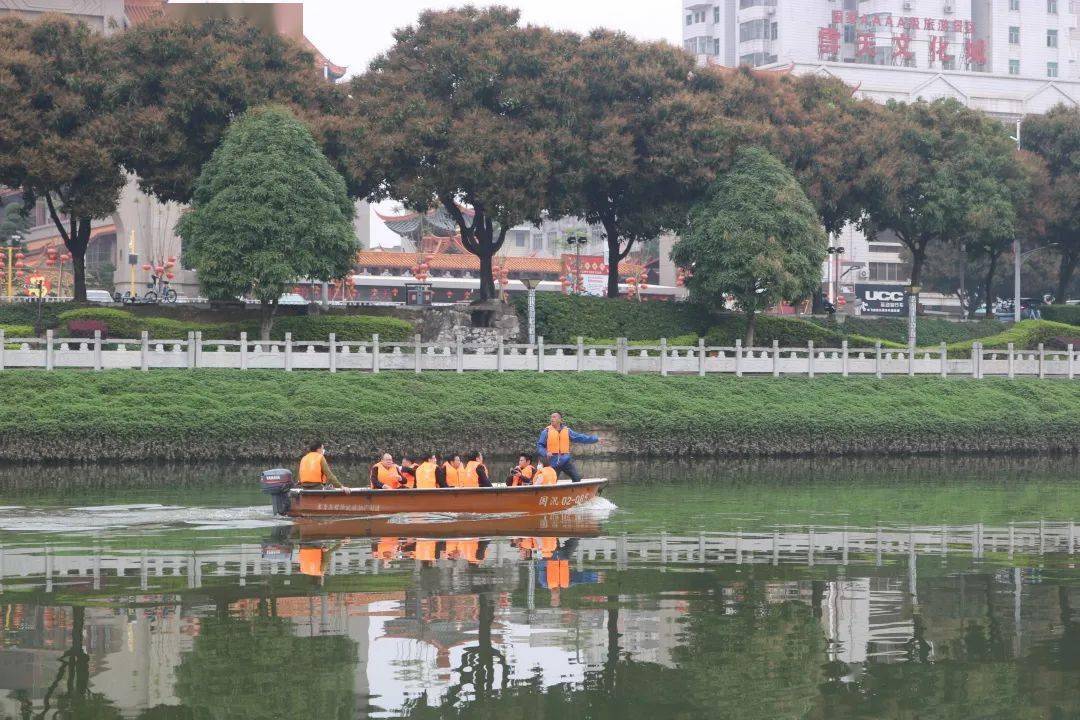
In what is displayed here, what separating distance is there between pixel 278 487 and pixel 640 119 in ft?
109

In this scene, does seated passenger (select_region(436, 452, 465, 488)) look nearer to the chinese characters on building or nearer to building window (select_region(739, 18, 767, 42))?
the chinese characters on building

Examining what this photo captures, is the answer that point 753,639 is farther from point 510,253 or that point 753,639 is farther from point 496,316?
point 510,253

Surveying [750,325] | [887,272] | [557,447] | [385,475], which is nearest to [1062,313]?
[750,325]

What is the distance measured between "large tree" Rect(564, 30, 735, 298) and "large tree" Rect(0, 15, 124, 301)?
1605cm

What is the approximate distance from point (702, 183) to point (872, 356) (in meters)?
8.81

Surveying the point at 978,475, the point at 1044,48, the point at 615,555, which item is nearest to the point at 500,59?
the point at 978,475

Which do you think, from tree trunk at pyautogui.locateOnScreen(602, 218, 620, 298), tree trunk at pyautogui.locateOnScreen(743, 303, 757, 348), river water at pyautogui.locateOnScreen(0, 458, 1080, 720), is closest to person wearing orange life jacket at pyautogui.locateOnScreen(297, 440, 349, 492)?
river water at pyautogui.locateOnScreen(0, 458, 1080, 720)

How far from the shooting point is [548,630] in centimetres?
1667

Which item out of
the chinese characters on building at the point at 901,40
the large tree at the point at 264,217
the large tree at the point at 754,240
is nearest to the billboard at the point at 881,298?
the chinese characters on building at the point at 901,40

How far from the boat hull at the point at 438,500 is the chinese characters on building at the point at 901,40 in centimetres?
9813

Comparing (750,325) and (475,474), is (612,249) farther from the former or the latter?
(475,474)

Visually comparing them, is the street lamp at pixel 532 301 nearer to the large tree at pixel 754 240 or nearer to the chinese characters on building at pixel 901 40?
the large tree at pixel 754 240

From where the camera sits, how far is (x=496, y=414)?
137 feet

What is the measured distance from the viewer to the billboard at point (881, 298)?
3927 inches
